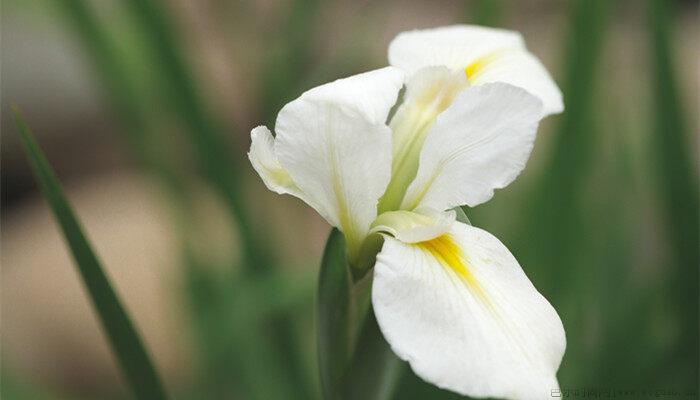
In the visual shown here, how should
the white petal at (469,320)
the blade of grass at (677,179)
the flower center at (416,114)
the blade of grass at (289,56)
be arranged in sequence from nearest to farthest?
the white petal at (469,320) < the flower center at (416,114) < the blade of grass at (677,179) < the blade of grass at (289,56)

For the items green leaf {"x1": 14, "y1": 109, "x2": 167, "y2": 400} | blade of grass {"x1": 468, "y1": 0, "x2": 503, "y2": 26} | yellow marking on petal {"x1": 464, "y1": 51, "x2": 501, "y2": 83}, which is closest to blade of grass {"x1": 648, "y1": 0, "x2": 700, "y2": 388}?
blade of grass {"x1": 468, "y1": 0, "x2": 503, "y2": 26}

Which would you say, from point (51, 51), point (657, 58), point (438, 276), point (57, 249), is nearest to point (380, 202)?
point (438, 276)

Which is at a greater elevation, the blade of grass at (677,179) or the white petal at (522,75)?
the white petal at (522,75)

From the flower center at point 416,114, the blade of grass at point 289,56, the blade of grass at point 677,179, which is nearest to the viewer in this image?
the flower center at point 416,114

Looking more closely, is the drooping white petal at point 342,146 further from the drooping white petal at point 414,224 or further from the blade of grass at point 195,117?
the blade of grass at point 195,117

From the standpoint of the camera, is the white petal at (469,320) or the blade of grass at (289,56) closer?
the white petal at (469,320)

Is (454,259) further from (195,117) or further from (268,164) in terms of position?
(195,117)

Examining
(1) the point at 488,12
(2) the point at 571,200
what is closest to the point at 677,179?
(2) the point at 571,200

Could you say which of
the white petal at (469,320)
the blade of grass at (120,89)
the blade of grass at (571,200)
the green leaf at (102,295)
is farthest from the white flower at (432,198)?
the blade of grass at (120,89)
